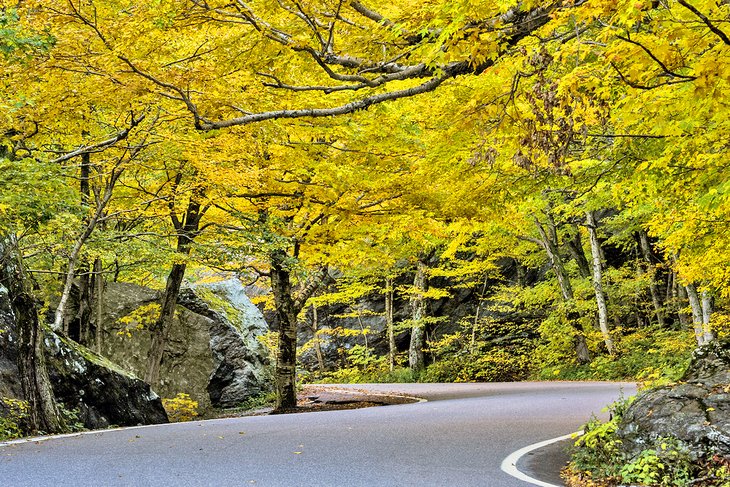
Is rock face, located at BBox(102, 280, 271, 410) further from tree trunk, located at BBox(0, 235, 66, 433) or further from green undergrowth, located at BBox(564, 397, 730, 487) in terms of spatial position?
green undergrowth, located at BBox(564, 397, 730, 487)

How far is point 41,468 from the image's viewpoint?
568 centimetres

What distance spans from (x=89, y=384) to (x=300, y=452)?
18.3 ft

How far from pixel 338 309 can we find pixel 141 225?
67.6 ft

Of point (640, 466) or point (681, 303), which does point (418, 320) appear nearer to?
point (681, 303)

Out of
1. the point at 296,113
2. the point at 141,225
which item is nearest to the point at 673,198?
the point at 296,113

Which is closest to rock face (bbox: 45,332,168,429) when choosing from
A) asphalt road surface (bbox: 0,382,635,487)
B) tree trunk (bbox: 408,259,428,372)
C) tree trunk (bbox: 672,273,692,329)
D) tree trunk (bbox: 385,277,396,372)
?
asphalt road surface (bbox: 0,382,635,487)

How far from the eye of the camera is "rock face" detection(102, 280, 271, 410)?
55.1 feet

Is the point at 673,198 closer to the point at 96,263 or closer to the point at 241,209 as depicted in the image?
the point at 241,209

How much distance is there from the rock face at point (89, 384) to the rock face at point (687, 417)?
8619 millimetres

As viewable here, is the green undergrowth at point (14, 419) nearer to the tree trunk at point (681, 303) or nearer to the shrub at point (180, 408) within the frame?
the shrub at point (180, 408)

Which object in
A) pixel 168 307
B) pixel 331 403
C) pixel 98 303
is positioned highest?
pixel 98 303

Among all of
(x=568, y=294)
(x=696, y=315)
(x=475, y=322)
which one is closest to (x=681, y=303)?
(x=568, y=294)

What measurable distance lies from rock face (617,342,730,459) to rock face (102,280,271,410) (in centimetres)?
1296

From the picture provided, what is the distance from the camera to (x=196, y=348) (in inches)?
694
